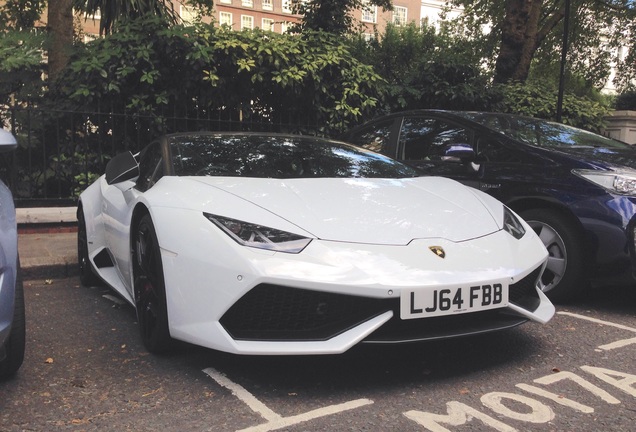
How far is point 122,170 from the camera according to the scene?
348 cm

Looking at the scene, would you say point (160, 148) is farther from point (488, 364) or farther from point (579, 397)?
point (579, 397)

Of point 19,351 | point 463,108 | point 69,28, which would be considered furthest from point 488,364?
point 69,28

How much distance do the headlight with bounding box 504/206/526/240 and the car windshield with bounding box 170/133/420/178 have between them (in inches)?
26.5

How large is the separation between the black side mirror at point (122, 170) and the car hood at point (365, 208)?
0.72 m

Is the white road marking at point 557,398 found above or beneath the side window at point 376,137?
beneath

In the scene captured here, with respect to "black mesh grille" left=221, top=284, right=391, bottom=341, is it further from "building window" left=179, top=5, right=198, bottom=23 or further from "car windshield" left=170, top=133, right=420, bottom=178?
"building window" left=179, top=5, right=198, bottom=23

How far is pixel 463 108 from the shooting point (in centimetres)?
902

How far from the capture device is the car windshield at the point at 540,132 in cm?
428

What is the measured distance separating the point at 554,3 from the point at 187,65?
14252mm

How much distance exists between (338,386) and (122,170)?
187 centimetres

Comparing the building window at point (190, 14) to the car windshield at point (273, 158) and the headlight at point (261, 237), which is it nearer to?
the car windshield at point (273, 158)

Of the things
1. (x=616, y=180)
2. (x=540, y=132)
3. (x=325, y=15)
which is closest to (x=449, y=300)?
(x=616, y=180)

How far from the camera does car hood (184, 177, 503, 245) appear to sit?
2547 mm

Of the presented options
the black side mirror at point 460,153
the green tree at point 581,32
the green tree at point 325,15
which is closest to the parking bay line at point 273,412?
the black side mirror at point 460,153
